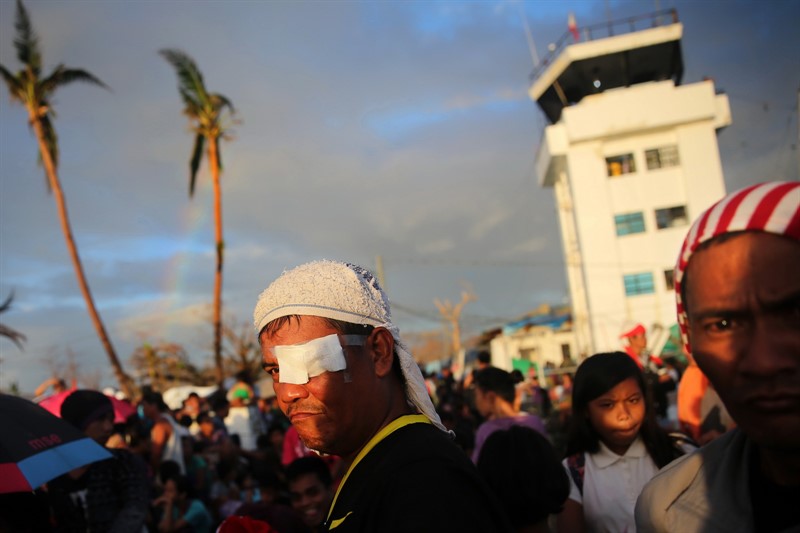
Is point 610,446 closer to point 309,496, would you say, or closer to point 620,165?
point 309,496

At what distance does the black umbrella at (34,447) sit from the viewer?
3090 mm

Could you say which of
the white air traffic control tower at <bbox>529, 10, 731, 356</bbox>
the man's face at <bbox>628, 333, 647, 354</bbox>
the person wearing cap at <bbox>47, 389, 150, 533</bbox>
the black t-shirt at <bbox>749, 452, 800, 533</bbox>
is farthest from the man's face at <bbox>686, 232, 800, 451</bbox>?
the white air traffic control tower at <bbox>529, 10, 731, 356</bbox>

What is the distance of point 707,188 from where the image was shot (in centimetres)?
3531

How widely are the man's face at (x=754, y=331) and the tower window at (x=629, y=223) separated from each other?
36.4 meters

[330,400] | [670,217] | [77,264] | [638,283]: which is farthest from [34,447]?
[670,217]

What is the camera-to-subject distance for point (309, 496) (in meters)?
4.60

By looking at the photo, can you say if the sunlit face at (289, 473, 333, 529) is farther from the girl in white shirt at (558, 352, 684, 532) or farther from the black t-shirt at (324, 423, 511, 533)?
the black t-shirt at (324, 423, 511, 533)

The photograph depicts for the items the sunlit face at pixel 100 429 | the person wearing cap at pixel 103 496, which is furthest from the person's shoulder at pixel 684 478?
the sunlit face at pixel 100 429

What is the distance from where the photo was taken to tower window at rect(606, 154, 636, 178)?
1436 inches

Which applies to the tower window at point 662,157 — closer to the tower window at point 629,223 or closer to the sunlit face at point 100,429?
the tower window at point 629,223

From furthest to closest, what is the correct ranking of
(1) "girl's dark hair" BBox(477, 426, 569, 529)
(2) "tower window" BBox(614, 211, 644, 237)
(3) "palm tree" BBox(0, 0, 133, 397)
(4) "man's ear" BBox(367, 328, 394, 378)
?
1. (2) "tower window" BBox(614, 211, 644, 237)
2. (3) "palm tree" BBox(0, 0, 133, 397)
3. (1) "girl's dark hair" BBox(477, 426, 569, 529)
4. (4) "man's ear" BBox(367, 328, 394, 378)

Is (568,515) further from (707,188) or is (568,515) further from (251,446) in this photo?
(707,188)

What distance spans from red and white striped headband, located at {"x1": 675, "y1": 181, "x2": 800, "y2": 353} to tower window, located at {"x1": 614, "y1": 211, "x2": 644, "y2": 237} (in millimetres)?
36283

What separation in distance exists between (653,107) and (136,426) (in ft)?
109
